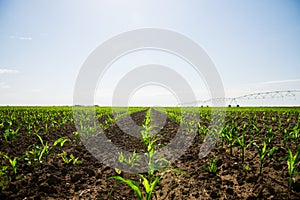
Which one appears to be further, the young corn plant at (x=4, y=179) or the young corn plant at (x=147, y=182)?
the young corn plant at (x=4, y=179)

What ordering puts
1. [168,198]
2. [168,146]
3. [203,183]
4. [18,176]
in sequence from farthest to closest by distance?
[168,146] < [18,176] < [203,183] < [168,198]

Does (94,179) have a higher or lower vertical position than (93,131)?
lower

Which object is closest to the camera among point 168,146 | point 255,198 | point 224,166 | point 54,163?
point 255,198

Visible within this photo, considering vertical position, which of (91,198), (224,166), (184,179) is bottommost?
(91,198)

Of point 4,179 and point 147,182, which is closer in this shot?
point 147,182

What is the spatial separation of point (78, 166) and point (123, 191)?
4.49 ft

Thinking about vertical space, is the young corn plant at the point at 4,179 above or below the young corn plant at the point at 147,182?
below

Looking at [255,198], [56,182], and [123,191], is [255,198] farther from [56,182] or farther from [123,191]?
[56,182]

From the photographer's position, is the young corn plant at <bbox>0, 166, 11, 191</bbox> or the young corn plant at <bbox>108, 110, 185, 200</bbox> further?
the young corn plant at <bbox>0, 166, 11, 191</bbox>

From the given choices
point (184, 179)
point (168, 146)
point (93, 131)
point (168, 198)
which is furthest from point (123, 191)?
point (93, 131)

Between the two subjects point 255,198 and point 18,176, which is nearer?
point 255,198

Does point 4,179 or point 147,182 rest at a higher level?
point 147,182

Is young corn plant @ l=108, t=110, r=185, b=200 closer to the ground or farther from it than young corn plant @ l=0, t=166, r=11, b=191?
farther from it

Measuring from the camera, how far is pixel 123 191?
3.41 metres
